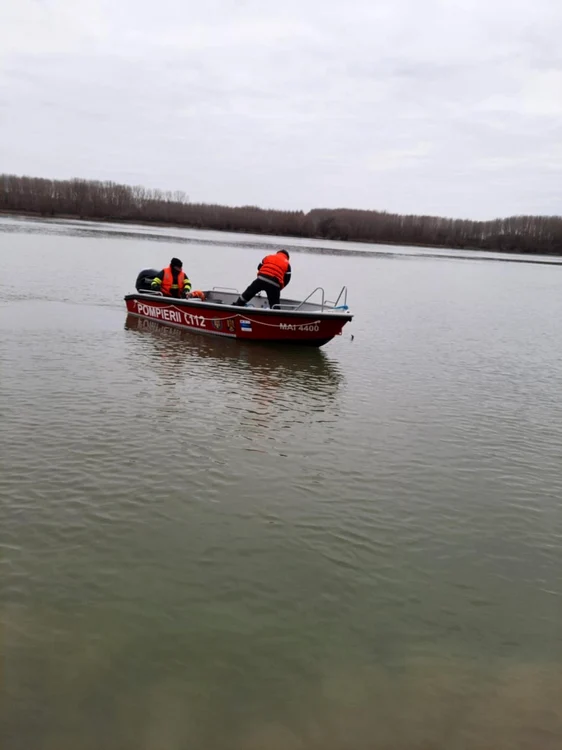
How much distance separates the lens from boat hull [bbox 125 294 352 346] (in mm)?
12734

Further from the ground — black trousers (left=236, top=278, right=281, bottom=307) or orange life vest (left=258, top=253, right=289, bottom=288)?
orange life vest (left=258, top=253, right=289, bottom=288)

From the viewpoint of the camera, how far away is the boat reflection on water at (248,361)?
35.0 feet

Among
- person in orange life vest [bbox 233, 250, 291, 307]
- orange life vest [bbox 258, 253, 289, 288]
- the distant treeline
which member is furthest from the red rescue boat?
the distant treeline

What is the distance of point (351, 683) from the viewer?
3.69m

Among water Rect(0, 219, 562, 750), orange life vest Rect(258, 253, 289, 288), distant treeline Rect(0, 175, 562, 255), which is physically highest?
distant treeline Rect(0, 175, 562, 255)

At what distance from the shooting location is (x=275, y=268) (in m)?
13.1

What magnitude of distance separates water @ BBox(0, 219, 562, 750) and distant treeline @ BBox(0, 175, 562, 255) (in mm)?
89233

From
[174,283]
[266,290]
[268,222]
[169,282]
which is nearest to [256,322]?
[266,290]

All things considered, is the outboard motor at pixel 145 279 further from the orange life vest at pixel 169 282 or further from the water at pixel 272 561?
the water at pixel 272 561

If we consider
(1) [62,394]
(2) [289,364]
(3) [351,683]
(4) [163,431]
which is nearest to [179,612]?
(3) [351,683]

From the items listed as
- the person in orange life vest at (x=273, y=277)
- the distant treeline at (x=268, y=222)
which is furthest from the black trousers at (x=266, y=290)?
the distant treeline at (x=268, y=222)

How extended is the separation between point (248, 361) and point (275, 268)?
246cm

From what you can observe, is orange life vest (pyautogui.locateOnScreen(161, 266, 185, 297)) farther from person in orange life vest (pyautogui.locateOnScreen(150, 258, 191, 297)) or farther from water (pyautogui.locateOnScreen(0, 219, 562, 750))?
water (pyautogui.locateOnScreen(0, 219, 562, 750))

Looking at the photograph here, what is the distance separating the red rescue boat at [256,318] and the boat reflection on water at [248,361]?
9.4 inches
